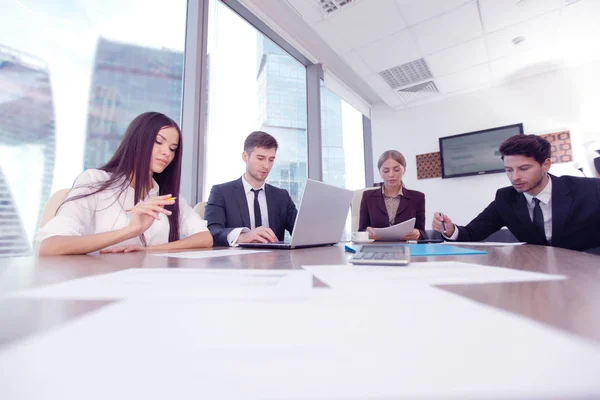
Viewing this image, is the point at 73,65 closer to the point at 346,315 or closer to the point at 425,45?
the point at 346,315

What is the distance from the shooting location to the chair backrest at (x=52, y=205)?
3.53 feet

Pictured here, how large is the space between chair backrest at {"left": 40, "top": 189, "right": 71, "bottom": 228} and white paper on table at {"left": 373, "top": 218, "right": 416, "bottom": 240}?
4.57 feet

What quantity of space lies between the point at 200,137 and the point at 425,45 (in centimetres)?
264

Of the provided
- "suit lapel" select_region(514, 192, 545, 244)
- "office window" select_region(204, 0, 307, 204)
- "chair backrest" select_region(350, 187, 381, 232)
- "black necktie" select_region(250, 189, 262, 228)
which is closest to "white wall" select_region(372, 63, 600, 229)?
"office window" select_region(204, 0, 307, 204)

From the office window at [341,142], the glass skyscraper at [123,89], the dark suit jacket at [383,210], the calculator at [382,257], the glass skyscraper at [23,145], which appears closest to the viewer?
the calculator at [382,257]

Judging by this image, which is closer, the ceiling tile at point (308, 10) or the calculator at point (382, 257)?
the calculator at point (382, 257)

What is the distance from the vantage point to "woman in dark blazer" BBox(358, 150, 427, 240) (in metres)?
2.52

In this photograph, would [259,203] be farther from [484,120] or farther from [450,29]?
[484,120]

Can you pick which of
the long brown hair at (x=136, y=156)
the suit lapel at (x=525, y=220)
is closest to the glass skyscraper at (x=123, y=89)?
the long brown hair at (x=136, y=156)

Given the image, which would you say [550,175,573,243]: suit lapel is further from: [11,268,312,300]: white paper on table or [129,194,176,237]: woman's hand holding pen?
[129,194,176,237]: woman's hand holding pen

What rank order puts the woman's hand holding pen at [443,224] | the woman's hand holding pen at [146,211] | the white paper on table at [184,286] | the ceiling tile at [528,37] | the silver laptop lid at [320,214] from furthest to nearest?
the ceiling tile at [528,37] < the woman's hand holding pen at [443,224] < the silver laptop lid at [320,214] < the woman's hand holding pen at [146,211] < the white paper on table at [184,286]

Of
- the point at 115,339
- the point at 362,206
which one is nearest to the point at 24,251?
the point at 115,339

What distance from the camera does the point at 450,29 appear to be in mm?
2947

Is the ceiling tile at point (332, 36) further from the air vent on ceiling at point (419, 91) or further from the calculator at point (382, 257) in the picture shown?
the calculator at point (382, 257)
